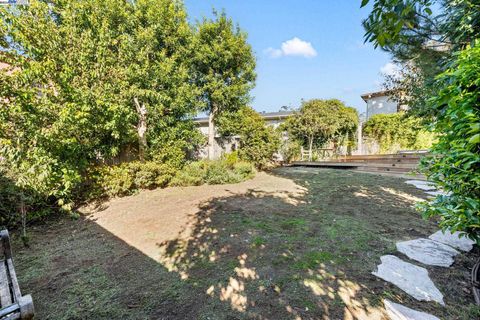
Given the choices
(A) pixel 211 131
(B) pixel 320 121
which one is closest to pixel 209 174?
(A) pixel 211 131

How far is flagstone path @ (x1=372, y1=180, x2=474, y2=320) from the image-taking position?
2162mm

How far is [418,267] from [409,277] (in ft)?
1.01

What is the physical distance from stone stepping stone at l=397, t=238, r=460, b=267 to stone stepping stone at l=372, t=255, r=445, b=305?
0.27 metres

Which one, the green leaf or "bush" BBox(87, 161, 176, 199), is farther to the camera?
"bush" BBox(87, 161, 176, 199)

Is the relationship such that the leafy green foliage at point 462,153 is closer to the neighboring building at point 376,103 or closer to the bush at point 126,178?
the bush at point 126,178

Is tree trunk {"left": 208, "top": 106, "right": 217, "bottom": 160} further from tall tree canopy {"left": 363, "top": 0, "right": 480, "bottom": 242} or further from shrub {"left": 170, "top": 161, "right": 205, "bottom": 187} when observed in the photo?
tall tree canopy {"left": 363, "top": 0, "right": 480, "bottom": 242}

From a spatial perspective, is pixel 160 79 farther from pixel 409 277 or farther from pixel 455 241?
pixel 455 241

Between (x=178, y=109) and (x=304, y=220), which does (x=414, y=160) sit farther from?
(x=178, y=109)

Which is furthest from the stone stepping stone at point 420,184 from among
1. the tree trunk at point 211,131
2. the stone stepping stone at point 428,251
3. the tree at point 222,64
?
the tree trunk at point 211,131

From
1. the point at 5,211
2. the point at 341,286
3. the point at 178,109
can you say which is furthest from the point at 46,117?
the point at 341,286

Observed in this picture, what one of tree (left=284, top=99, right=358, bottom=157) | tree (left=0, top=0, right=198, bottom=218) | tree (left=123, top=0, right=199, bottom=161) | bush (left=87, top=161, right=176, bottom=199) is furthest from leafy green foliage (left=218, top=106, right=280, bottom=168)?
bush (left=87, top=161, right=176, bottom=199)

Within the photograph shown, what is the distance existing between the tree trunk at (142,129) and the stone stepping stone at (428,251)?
7635 mm

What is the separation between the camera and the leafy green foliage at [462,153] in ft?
4.92

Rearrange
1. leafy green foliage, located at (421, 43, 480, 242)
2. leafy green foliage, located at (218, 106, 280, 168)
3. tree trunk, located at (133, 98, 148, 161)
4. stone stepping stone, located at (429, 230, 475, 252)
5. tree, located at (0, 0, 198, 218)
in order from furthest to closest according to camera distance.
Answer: leafy green foliage, located at (218, 106, 280, 168), tree trunk, located at (133, 98, 148, 161), tree, located at (0, 0, 198, 218), stone stepping stone, located at (429, 230, 475, 252), leafy green foliage, located at (421, 43, 480, 242)
